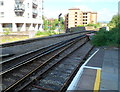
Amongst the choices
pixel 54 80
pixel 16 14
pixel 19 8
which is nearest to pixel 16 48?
pixel 54 80

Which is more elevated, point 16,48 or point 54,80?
point 16,48

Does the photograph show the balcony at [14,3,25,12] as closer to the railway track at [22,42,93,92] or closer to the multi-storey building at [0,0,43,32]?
the multi-storey building at [0,0,43,32]

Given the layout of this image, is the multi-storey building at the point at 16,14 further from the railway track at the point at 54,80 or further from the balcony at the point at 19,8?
the railway track at the point at 54,80

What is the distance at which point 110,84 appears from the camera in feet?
17.3

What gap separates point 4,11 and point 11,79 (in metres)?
37.4

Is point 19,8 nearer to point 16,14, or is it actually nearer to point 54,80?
point 16,14

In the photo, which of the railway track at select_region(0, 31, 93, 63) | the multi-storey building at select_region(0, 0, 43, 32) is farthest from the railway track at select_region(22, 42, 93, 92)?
the multi-storey building at select_region(0, 0, 43, 32)

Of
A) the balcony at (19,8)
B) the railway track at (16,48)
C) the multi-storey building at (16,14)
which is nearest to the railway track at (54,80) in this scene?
the railway track at (16,48)

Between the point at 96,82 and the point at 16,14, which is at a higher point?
the point at 16,14

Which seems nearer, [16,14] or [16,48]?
[16,48]

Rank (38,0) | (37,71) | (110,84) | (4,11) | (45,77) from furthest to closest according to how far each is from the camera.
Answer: (38,0) → (4,11) → (37,71) → (45,77) → (110,84)

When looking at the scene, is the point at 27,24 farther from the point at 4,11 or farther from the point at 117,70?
the point at 117,70

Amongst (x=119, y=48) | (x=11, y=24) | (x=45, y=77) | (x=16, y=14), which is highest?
(x=16, y=14)

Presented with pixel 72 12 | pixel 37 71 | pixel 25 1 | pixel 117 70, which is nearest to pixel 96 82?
pixel 117 70
